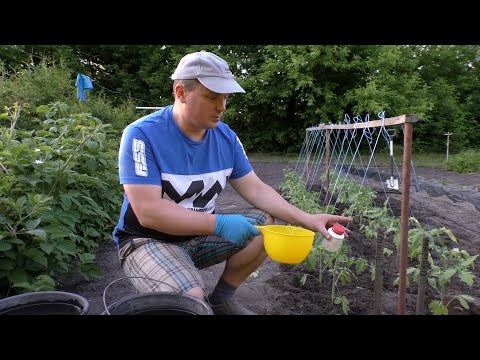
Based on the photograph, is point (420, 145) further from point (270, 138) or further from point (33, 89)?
point (33, 89)

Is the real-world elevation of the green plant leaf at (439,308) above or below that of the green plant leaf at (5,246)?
below

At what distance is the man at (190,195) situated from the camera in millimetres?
1642

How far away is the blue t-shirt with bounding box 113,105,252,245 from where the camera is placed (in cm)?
168

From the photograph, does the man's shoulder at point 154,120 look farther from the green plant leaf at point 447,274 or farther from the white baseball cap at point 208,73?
the green plant leaf at point 447,274

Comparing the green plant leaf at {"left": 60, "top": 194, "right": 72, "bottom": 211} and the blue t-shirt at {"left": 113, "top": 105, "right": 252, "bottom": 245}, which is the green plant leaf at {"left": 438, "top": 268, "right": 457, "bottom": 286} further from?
the green plant leaf at {"left": 60, "top": 194, "right": 72, "bottom": 211}

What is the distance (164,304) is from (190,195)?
22.4 inches

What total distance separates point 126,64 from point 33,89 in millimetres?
9184

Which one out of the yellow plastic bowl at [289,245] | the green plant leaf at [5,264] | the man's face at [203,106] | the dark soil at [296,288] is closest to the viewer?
the yellow plastic bowl at [289,245]

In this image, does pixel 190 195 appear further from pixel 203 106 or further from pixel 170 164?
pixel 203 106

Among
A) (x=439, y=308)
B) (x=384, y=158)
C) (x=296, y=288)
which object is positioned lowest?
(x=384, y=158)

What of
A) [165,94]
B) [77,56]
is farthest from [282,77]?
[77,56]

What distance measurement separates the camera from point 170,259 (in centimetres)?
170

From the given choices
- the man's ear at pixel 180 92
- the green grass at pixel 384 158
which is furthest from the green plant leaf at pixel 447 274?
the green grass at pixel 384 158

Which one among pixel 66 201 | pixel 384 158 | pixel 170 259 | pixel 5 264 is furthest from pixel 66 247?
pixel 384 158
